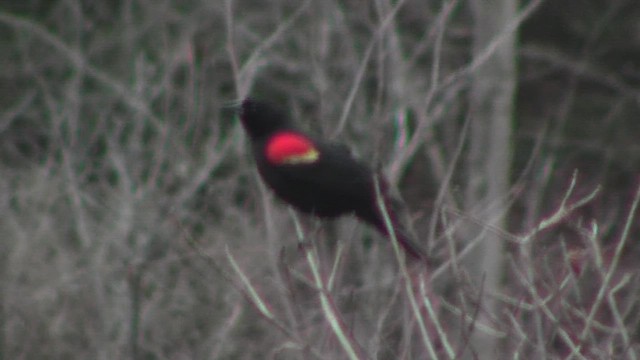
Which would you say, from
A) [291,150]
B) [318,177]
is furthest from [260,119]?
[318,177]

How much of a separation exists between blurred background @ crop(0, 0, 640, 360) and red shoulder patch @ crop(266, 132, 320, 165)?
0.20m

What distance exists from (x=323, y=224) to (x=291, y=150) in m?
0.96

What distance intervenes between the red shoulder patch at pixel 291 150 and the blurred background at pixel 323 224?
20 cm

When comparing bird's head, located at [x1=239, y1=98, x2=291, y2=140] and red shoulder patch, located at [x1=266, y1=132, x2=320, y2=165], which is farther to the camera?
bird's head, located at [x1=239, y1=98, x2=291, y2=140]

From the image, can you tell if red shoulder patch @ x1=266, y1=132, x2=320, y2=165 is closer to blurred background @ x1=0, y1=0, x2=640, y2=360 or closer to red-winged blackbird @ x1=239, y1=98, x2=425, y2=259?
red-winged blackbird @ x1=239, y1=98, x2=425, y2=259

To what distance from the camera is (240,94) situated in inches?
213

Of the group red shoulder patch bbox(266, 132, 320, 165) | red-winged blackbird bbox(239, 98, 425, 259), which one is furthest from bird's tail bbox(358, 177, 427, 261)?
red shoulder patch bbox(266, 132, 320, 165)

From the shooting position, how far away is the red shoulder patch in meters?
6.75

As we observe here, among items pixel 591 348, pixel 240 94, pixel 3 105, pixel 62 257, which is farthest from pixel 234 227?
pixel 3 105

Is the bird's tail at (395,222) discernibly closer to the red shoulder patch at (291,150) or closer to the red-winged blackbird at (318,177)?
the red-winged blackbird at (318,177)

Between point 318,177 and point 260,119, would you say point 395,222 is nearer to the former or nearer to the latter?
point 318,177

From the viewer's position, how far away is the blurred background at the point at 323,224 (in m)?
4.67

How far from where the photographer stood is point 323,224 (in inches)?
232

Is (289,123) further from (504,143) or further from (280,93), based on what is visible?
(280,93)
